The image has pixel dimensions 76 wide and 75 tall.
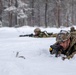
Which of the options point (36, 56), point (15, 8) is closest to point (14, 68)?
point (36, 56)

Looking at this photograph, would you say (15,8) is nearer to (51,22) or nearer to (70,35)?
(51,22)

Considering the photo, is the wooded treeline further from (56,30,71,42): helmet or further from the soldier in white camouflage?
the soldier in white camouflage

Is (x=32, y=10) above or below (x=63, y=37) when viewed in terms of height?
below

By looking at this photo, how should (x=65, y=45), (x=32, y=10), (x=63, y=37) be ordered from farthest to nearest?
(x=32, y=10) → (x=63, y=37) → (x=65, y=45)

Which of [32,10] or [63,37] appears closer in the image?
[63,37]

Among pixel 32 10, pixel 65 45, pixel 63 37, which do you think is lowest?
pixel 32 10

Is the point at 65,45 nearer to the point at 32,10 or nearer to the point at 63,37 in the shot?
the point at 63,37

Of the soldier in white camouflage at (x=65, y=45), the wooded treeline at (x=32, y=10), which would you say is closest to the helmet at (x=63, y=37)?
the soldier in white camouflage at (x=65, y=45)

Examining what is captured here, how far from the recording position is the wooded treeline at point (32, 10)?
4158 centimetres

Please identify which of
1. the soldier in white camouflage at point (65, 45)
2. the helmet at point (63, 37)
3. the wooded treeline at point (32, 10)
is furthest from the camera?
the wooded treeline at point (32, 10)

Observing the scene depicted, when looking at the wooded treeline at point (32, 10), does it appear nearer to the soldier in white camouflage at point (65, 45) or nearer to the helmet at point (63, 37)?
the helmet at point (63, 37)

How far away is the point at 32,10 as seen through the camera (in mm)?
51438

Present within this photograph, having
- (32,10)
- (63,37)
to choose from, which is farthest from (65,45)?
(32,10)

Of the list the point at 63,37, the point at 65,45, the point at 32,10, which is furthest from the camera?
the point at 32,10
